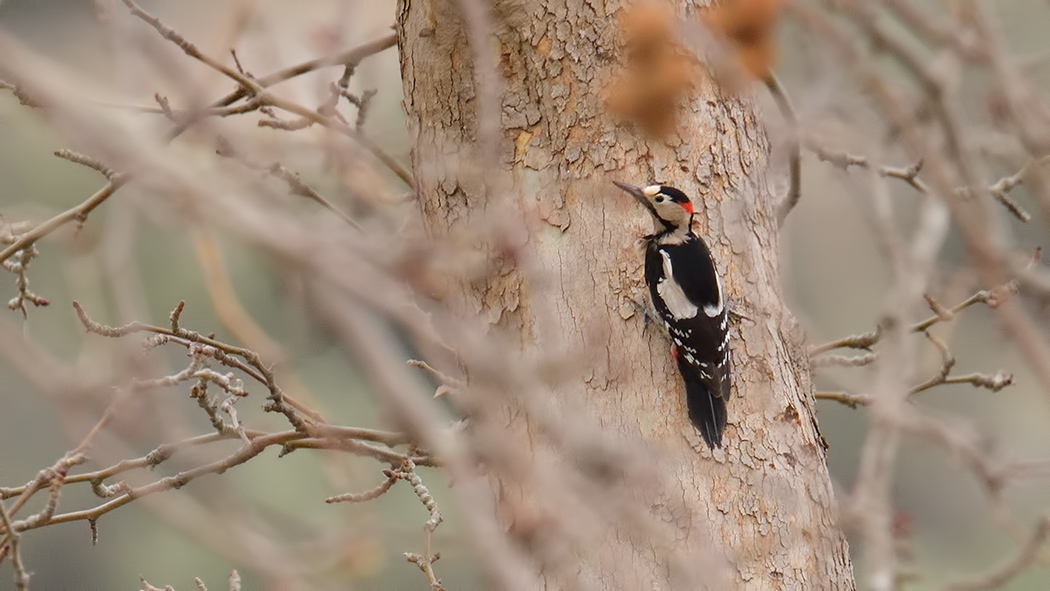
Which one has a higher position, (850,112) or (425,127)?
(425,127)

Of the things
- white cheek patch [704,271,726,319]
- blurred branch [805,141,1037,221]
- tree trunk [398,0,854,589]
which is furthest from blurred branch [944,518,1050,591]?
blurred branch [805,141,1037,221]

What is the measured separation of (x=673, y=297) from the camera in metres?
2.68

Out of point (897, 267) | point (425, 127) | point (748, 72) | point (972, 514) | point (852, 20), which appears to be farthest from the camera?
point (972, 514)

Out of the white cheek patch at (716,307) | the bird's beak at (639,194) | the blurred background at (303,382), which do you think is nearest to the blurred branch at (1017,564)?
the white cheek patch at (716,307)

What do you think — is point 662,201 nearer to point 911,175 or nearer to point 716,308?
point 716,308

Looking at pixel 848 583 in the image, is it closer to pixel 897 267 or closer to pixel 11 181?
pixel 897 267

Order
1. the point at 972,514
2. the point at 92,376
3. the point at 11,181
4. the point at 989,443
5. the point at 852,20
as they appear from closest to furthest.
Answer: the point at 852,20, the point at 989,443, the point at 92,376, the point at 11,181, the point at 972,514

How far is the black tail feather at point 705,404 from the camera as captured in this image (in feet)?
8.20

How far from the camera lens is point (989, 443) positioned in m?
1.77

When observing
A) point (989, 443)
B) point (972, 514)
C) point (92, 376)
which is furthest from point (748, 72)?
point (972, 514)

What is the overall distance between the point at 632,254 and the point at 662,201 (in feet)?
0.45

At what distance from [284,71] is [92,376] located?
991mm

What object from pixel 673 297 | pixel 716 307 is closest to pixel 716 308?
pixel 716 307

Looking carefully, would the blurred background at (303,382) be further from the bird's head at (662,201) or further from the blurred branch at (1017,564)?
the bird's head at (662,201)
